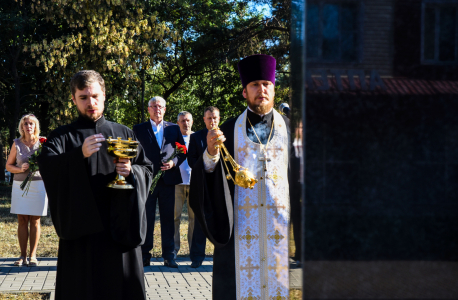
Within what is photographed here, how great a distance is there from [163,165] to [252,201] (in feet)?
12.6

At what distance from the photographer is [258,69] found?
381 cm

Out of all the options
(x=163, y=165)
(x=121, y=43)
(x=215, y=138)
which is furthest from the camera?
(x=121, y=43)

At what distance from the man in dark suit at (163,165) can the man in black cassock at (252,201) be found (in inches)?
145

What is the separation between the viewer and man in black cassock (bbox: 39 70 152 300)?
11.2ft

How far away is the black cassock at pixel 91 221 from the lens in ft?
11.2

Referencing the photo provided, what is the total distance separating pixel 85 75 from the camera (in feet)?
11.7

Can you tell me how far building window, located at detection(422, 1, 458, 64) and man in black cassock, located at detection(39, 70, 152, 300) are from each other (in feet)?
7.82

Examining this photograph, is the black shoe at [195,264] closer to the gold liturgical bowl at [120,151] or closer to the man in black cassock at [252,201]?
the man in black cassock at [252,201]

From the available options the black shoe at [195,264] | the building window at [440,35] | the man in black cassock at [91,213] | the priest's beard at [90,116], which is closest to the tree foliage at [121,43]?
the black shoe at [195,264]

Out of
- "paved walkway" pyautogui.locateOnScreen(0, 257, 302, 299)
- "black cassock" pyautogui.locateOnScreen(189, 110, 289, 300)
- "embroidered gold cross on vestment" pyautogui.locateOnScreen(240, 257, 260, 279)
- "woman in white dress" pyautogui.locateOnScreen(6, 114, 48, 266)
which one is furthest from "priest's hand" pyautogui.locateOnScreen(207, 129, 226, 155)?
"woman in white dress" pyautogui.locateOnScreen(6, 114, 48, 266)

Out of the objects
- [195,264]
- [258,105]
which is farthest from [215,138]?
[195,264]

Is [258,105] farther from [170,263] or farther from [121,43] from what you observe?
[121,43]

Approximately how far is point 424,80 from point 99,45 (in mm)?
14993

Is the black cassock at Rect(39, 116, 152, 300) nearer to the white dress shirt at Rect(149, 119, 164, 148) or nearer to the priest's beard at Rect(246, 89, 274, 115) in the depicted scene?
the priest's beard at Rect(246, 89, 274, 115)
